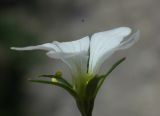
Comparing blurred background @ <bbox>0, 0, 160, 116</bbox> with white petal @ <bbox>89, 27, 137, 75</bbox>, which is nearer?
white petal @ <bbox>89, 27, 137, 75</bbox>

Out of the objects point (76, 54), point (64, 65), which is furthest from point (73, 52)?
point (64, 65)

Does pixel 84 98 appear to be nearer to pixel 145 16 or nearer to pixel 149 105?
pixel 149 105

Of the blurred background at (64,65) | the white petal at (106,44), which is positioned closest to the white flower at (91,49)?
the white petal at (106,44)

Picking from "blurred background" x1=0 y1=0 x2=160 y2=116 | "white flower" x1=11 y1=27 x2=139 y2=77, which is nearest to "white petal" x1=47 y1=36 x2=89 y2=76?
"white flower" x1=11 y1=27 x2=139 y2=77

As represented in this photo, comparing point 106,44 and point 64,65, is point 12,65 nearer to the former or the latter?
point 64,65

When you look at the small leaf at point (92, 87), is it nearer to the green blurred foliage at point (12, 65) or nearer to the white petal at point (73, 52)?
the white petal at point (73, 52)

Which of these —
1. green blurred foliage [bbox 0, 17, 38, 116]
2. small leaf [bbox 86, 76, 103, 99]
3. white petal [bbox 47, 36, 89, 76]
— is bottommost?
green blurred foliage [bbox 0, 17, 38, 116]

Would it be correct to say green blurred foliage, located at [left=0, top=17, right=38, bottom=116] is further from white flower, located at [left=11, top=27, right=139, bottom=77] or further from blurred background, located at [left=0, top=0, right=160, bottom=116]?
white flower, located at [left=11, top=27, right=139, bottom=77]

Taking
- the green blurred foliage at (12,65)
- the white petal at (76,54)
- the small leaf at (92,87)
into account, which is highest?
the white petal at (76,54)
